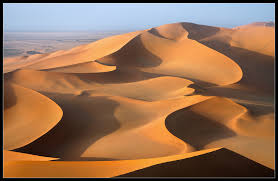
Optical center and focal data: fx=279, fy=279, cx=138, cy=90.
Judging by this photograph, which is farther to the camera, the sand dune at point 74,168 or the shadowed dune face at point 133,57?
the shadowed dune face at point 133,57

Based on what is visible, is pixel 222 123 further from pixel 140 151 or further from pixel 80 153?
pixel 80 153

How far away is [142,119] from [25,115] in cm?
282

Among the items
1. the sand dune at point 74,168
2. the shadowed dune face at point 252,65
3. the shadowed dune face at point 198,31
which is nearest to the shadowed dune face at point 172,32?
the shadowed dune face at point 198,31

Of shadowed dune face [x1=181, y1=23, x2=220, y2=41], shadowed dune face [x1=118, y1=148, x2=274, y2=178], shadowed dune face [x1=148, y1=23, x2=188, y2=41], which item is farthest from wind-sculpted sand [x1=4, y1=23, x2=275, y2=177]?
shadowed dune face [x1=181, y1=23, x2=220, y2=41]

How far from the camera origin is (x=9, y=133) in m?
5.99

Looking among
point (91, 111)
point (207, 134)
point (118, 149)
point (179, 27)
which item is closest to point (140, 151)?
point (118, 149)

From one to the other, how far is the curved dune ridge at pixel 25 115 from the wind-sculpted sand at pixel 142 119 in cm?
3

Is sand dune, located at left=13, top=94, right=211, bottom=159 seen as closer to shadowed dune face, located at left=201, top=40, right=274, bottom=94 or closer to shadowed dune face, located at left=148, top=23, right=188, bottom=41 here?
shadowed dune face, located at left=201, top=40, right=274, bottom=94

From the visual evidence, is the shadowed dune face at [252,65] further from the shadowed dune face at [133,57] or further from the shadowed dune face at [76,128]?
the shadowed dune face at [76,128]

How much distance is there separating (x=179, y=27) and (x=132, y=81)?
30.1 feet

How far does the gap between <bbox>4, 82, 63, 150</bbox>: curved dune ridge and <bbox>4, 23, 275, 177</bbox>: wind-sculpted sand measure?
0.03 m

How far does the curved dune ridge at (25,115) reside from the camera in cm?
566

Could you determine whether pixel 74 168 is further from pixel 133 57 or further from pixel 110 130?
Answer: pixel 133 57

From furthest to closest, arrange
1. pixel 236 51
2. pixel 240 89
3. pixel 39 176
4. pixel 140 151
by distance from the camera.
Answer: pixel 236 51 < pixel 240 89 < pixel 140 151 < pixel 39 176
